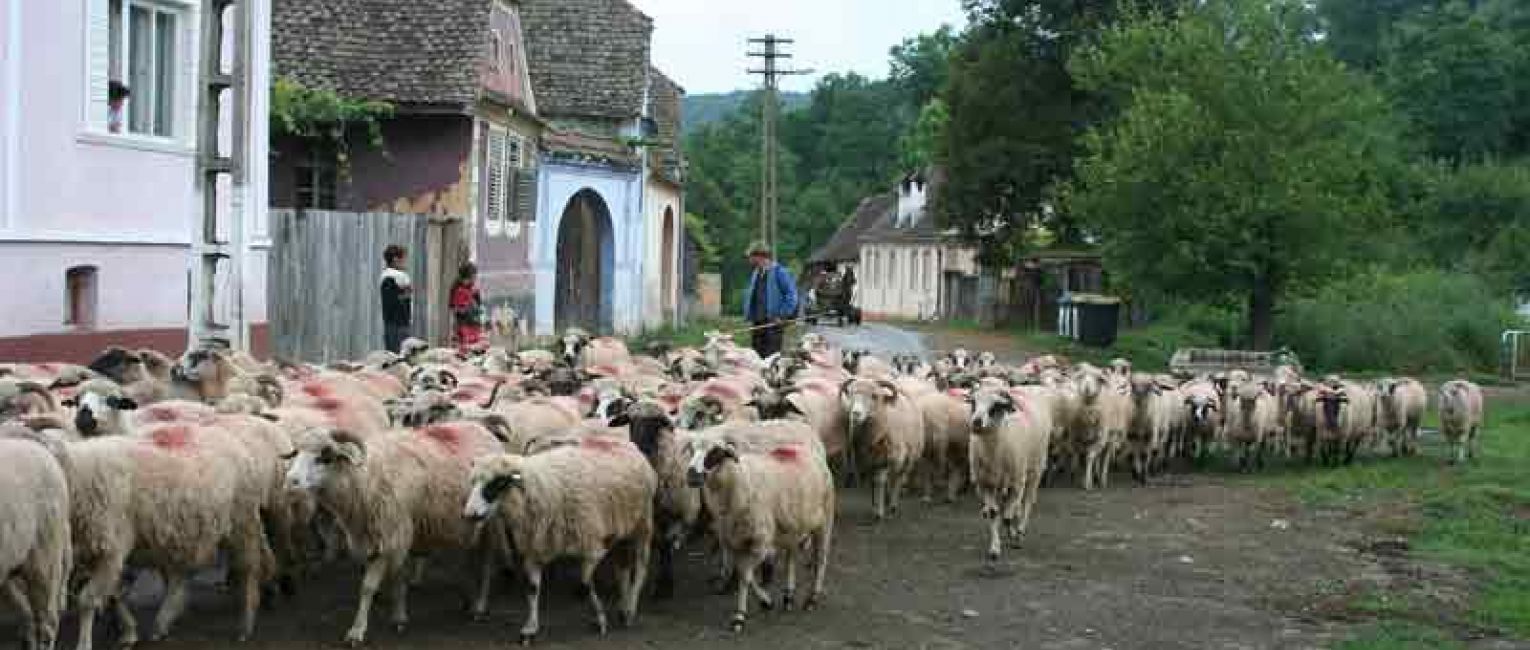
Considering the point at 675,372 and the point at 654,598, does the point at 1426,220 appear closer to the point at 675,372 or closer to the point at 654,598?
the point at 675,372

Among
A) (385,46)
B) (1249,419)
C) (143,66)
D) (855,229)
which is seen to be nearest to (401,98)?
(385,46)

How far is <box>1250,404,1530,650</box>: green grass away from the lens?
11289mm

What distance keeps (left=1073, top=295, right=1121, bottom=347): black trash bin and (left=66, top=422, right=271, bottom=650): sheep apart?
35148 millimetres

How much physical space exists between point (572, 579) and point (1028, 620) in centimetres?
301

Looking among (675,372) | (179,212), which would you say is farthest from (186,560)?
(179,212)

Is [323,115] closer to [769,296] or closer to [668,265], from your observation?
[769,296]

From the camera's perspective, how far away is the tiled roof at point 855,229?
83.9 metres

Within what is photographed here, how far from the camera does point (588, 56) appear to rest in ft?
141

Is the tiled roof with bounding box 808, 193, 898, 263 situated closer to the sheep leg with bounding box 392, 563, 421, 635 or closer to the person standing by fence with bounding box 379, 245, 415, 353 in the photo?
the person standing by fence with bounding box 379, 245, 415, 353

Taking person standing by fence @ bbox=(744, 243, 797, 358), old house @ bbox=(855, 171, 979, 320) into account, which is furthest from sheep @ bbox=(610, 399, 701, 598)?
old house @ bbox=(855, 171, 979, 320)

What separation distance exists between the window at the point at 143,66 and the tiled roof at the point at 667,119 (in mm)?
25767

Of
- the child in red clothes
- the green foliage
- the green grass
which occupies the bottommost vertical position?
the green grass

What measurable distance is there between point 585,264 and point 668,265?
30.8 ft

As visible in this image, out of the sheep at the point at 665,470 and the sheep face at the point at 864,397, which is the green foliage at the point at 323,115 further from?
the sheep at the point at 665,470
